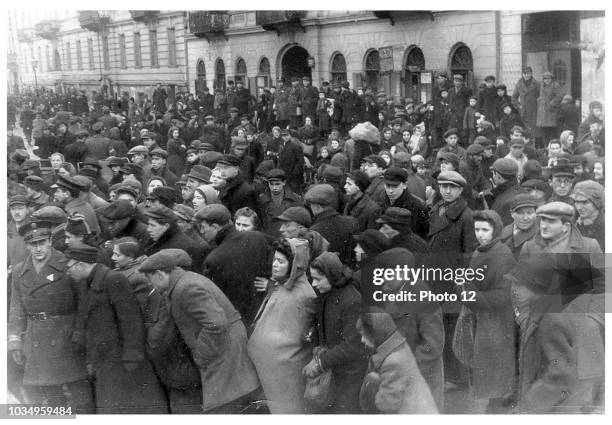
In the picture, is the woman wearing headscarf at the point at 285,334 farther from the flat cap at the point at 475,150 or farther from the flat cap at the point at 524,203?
the flat cap at the point at 475,150

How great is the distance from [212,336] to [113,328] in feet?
1.89

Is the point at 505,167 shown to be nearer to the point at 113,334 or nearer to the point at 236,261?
the point at 236,261

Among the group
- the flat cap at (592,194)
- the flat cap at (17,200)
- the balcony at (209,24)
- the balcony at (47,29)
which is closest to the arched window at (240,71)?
the balcony at (209,24)

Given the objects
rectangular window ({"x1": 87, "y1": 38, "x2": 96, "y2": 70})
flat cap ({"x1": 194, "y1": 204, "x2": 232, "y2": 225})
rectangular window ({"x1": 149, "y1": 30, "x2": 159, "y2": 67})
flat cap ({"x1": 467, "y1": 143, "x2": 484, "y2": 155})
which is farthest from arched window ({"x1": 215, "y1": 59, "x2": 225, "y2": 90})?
flat cap ({"x1": 194, "y1": 204, "x2": 232, "y2": 225})

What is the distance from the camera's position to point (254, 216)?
570 centimetres

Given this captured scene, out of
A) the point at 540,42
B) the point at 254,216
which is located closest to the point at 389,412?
the point at 254,216

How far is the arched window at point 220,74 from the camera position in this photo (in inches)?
371

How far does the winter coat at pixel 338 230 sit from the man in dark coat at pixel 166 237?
98cm

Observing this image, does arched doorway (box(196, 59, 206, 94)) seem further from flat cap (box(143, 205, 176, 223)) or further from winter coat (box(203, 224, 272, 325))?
winter coat (box(203, 224, 272, 325))

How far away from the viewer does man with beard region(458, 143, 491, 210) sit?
7.55 meters

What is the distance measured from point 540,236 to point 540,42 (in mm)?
7200

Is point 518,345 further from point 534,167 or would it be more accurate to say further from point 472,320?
point 534,167

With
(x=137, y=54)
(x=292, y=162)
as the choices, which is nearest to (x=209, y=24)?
(x=137, y=54)

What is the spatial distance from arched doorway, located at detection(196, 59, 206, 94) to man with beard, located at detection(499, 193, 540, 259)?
423cm
